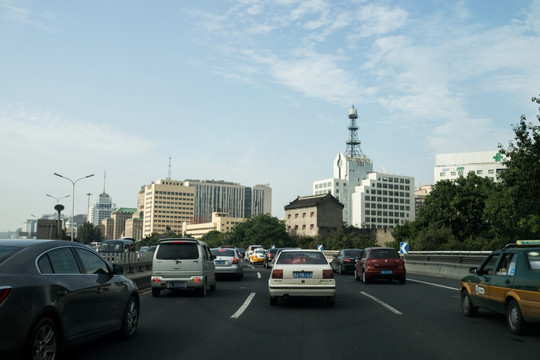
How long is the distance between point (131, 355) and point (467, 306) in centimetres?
780

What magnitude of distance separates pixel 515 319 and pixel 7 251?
27.2 ft

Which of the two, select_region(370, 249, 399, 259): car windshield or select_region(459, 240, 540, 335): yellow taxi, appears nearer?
select_region(459, 240, 540, 335): yellow taxi

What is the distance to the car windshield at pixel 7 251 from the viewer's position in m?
6.11

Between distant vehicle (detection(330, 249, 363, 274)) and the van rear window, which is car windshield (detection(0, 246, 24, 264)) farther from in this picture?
distant vehicle (detection(330, 249, 363, 274))

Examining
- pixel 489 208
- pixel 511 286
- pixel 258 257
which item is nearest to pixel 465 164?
pixel 489 208

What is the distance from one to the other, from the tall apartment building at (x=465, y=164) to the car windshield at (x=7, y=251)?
16997 centimetres

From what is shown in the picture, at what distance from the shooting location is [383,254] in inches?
Answer: 901

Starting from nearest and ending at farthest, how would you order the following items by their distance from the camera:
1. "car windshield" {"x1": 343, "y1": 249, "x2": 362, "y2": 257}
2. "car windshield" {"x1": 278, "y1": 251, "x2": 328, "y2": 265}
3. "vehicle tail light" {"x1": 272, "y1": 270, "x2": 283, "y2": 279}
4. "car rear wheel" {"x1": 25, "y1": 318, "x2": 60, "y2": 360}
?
"car rear wheel" {"x1": 25, "y1": 318, "x2": 60, "y2": 360}
"vehicle tail light" {"x1": 272, "y1": 270, "x2": 283, "y2": 279}
"car windshield" {"x1": 278, "y1": 251, "x2": 328, "y2": 265}
"car windshield" {"x1": 343, "y1": 249, "x2": 362, "y2": 257}

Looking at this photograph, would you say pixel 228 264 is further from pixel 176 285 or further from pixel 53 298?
pixel 53 298

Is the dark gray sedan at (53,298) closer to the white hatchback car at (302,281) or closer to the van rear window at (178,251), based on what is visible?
the white hatchback car at (302,281)

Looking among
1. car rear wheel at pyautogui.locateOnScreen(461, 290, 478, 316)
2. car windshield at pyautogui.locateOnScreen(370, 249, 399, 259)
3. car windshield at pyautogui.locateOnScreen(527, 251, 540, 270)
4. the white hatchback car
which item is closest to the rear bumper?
the white hatchback car

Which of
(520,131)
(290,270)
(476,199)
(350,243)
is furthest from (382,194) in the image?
(290,270)

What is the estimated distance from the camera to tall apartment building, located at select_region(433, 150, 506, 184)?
166125 millimetres

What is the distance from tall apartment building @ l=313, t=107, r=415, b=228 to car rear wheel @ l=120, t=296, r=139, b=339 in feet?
543
